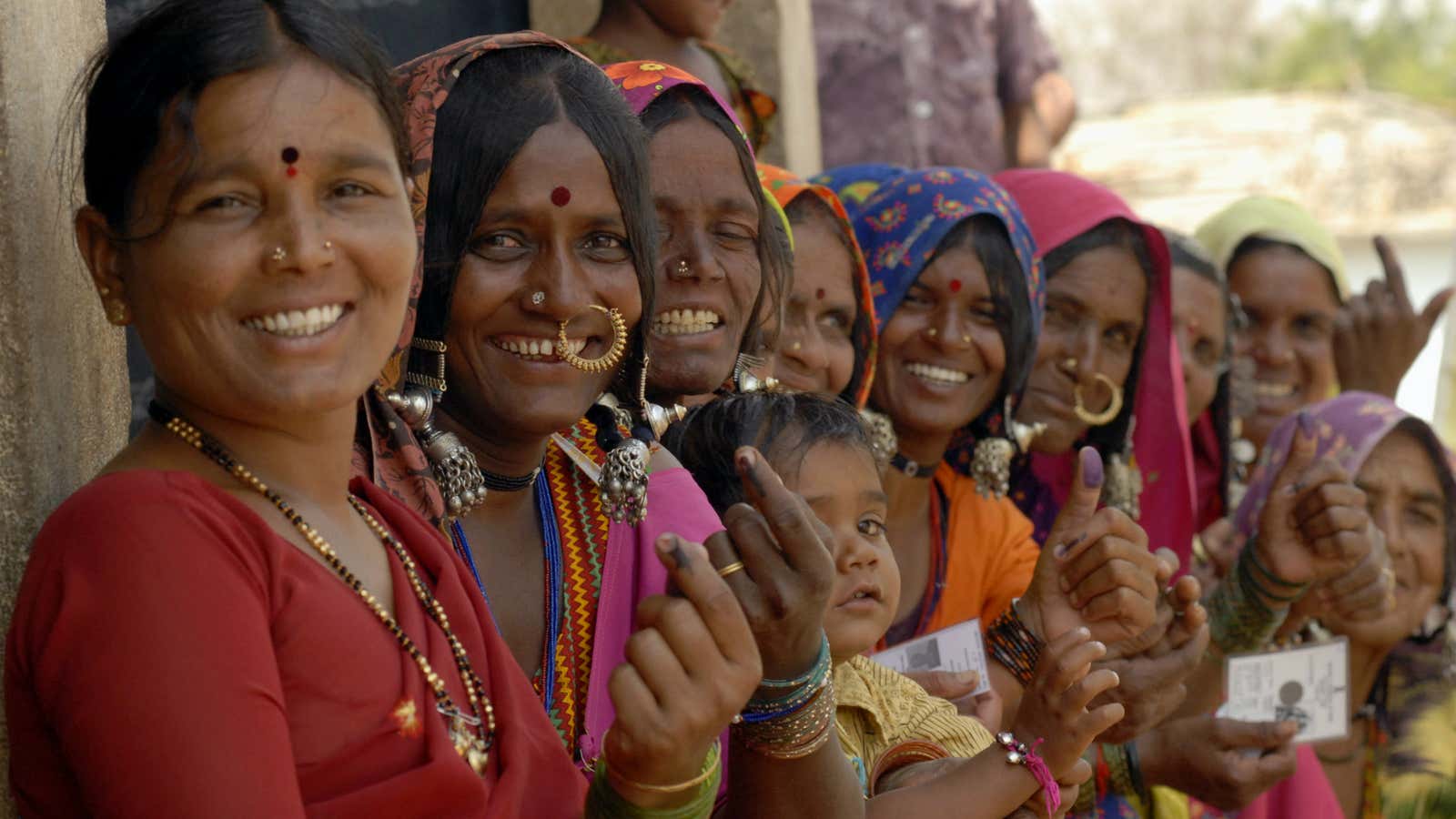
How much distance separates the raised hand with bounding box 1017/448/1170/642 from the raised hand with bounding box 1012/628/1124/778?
2.03 feet

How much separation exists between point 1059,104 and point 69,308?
6276mm

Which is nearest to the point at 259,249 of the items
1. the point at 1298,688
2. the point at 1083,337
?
the point at 1083,337

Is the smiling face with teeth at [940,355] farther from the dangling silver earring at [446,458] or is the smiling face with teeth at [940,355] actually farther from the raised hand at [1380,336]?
the raised hand at [1380,336]

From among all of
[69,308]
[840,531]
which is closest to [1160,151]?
[840,531]

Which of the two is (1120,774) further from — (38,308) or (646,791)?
(38,308)

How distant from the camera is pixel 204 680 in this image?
1.61 meters

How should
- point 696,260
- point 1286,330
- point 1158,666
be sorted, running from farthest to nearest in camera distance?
point 1286,330
point 1158,666
point 696,260

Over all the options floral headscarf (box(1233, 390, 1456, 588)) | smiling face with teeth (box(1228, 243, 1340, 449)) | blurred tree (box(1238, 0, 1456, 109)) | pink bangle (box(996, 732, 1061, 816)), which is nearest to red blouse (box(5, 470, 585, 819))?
pink bangle (box(996, 732, 1061, 816))

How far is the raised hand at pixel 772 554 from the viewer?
6.52ft

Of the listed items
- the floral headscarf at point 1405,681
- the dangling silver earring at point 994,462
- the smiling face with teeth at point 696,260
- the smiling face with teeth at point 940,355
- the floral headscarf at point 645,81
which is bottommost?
the floral headscarf at point 1405,681

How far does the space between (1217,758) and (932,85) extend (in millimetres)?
3944

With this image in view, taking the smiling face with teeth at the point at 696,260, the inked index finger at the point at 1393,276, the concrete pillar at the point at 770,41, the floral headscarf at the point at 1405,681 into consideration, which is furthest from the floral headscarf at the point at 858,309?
the inked index finger at the point at 1393,276

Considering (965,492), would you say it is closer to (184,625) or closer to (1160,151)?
(184,625)

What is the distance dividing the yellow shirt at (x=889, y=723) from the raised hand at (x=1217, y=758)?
1111 mm
